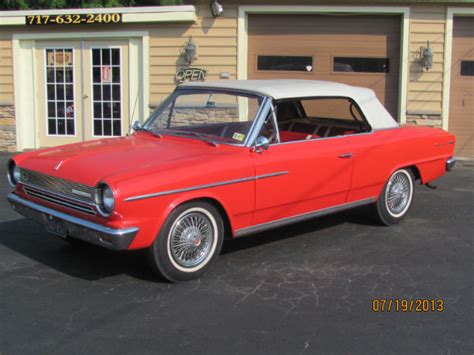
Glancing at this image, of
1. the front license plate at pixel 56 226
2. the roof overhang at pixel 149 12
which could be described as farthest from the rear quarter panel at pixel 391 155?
the roof overhang at pixel 149 12

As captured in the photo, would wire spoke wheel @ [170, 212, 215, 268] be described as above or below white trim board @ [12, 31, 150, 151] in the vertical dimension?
below

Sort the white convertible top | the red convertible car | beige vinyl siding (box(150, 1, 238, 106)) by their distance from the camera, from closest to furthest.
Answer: the red convertible car
the white convertible top
beige vinyl siding (box(150, 1, 238, 106))

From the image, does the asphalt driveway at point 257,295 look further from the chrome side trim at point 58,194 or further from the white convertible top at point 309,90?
the white convertible top at point 309,90

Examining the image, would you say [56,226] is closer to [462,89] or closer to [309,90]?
[309,90]

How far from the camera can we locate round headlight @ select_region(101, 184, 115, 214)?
13.0 ft

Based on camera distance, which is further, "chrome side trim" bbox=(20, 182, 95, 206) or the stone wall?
the stone wall

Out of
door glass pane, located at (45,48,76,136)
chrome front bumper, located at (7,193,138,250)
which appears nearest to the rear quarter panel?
chrome front bumper, located at (7,193,138,250)

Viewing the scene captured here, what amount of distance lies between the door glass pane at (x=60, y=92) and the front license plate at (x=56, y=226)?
820cm

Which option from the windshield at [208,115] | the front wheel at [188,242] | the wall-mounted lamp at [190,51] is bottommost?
the front wheel at [188,242]

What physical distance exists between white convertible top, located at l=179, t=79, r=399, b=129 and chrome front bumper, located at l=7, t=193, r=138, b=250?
1932mm

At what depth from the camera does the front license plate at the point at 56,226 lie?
436cm

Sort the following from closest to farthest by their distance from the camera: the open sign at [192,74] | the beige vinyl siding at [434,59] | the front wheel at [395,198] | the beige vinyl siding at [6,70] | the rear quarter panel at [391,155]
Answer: the rear quarter panel at [391,155]
the front wheel at [395,198]
the beige vinyl siding at [434,59]
the open sign at [192,74]
the beige vinyl siding at [6,70]

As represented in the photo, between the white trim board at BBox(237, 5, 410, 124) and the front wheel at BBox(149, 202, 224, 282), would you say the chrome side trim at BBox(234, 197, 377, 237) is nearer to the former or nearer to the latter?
the front wheel at BBox(149, 202, 224, 282)

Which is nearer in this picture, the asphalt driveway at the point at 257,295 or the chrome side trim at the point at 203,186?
the asphalt driveway at the point at 257,295
